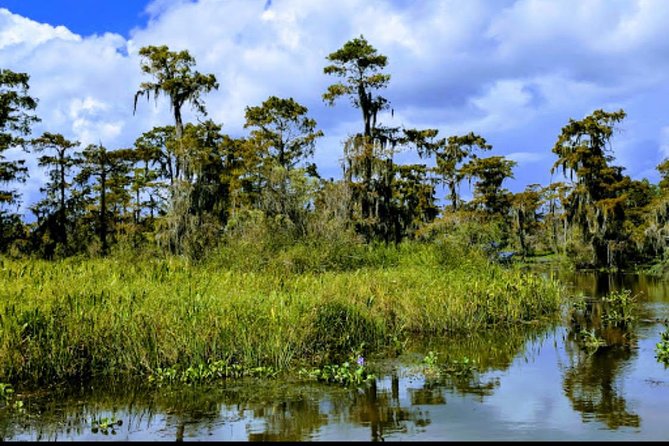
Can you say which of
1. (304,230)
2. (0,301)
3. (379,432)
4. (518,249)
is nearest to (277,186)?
(304,230)

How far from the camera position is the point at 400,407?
846 cm

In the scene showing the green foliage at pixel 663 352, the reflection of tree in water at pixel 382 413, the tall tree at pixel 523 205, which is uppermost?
the tall tree at pixel 523 205

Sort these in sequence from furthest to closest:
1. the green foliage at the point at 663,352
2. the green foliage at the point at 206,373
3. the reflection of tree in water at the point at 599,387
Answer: the green foliage at the point at 663,352 → the green foliage at the point at 206,373 → the reflection of tree in water at the point at 599,387

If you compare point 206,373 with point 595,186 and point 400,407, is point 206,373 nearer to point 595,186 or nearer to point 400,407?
point 400,407

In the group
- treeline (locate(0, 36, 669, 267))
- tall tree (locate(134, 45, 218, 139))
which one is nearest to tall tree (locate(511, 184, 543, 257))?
treeline (locate(0, 36, 669, 267))

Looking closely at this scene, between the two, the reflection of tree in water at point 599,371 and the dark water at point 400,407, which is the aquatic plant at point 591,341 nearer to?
the reflection of tree in water at point 599,371

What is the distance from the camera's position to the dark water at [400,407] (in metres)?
7.38

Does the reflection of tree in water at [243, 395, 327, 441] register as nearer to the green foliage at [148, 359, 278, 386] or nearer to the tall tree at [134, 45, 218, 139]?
the green foliage at [148, 359, 278, 386]

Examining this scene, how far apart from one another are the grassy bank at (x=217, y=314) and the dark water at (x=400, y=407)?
72cm

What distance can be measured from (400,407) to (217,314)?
3.73 meters

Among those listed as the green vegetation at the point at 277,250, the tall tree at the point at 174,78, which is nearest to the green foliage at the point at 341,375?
the green vegetation at the point at 277,250

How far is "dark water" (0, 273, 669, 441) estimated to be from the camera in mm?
7383

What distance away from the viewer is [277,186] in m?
24.8

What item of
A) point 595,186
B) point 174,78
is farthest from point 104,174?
point 595,186
